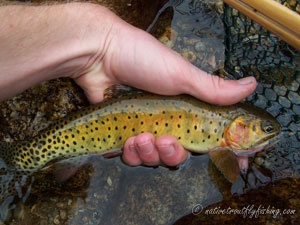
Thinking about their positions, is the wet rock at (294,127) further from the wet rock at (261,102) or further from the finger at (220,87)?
the finger at (220,87)

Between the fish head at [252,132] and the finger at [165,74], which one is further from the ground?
the finger at [165,74]

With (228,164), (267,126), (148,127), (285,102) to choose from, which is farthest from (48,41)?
(285,102)

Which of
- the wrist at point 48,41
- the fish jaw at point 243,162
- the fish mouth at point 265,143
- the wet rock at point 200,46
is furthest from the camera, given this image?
the wet rock at point 200,46

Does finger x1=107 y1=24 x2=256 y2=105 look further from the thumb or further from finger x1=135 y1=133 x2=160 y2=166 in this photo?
finger x1=135 y1=133 x2=160 y2=166

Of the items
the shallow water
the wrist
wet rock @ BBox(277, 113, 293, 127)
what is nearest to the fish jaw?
the shallow water

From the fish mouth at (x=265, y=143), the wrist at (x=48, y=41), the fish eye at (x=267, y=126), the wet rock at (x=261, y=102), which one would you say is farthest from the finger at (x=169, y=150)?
the wrist at (x=48, y=41)

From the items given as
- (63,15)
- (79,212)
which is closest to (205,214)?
(79,212)
